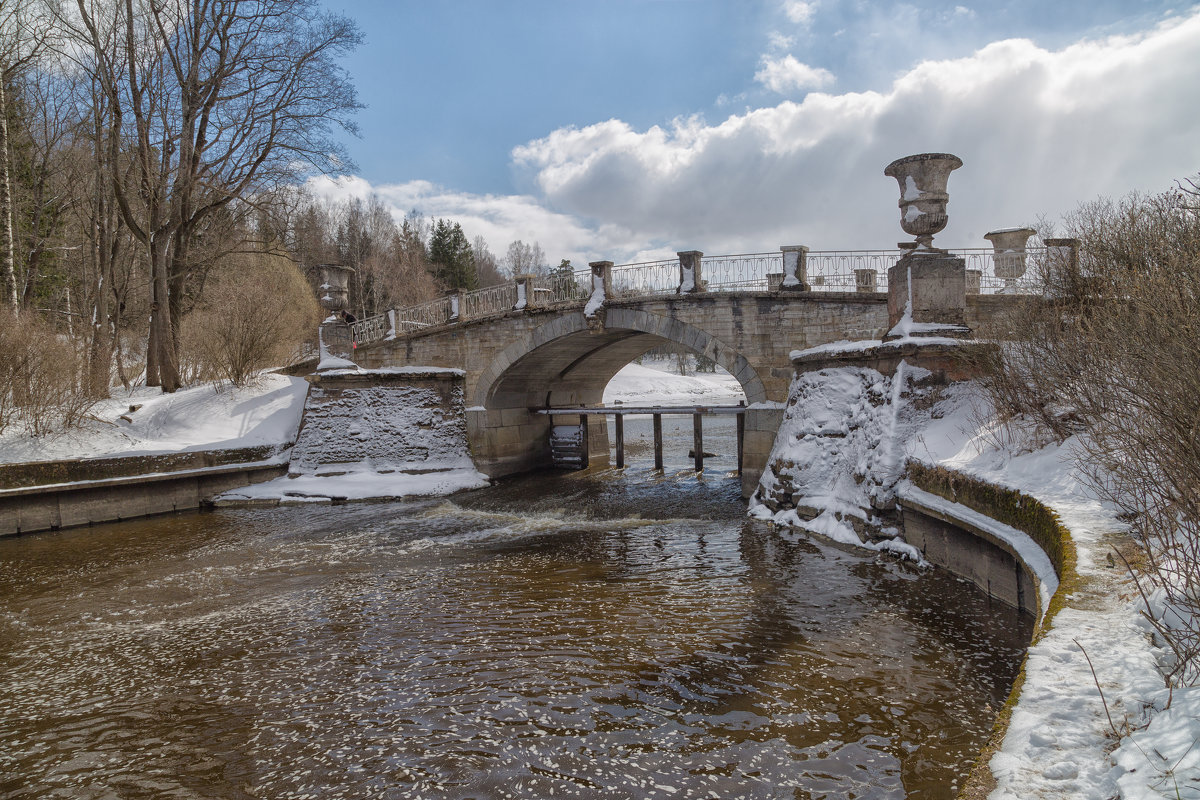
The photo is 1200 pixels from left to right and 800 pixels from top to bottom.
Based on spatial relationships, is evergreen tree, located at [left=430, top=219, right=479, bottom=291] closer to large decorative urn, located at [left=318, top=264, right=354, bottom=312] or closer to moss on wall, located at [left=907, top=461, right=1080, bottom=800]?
large decorative urn, located at [left=318, top=264, right=354, bottom=312]

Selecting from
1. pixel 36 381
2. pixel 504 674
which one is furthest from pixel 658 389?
pixel 504 674

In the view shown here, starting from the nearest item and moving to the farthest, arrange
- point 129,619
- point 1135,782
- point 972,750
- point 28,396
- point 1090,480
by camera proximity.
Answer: point 1135,782
point 972,750
point 1090,480
point 129,619
point 28,396

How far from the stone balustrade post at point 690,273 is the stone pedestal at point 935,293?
5.73m

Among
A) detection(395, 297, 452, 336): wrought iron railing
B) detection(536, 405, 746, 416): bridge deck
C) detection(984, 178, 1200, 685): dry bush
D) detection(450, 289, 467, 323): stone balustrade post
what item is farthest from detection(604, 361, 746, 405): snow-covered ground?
detection(984, 178, 1200, 685): dry bush

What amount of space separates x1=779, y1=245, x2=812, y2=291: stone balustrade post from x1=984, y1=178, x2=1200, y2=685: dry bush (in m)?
5.44

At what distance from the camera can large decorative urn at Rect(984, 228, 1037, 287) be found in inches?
505

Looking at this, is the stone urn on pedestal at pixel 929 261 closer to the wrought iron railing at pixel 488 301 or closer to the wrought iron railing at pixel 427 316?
the wrought iron railing at pixel 488 301

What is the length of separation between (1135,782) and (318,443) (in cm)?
1636

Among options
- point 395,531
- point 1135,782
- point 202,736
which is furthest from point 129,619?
point 1135,782

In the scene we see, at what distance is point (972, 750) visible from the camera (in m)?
3.95

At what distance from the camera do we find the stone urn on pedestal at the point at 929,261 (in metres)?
8.92

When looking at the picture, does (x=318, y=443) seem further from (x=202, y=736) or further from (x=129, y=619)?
(x=202, y=736)

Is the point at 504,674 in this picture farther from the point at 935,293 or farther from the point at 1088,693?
the point at 935,293

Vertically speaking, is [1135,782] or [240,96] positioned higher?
[240,96]
